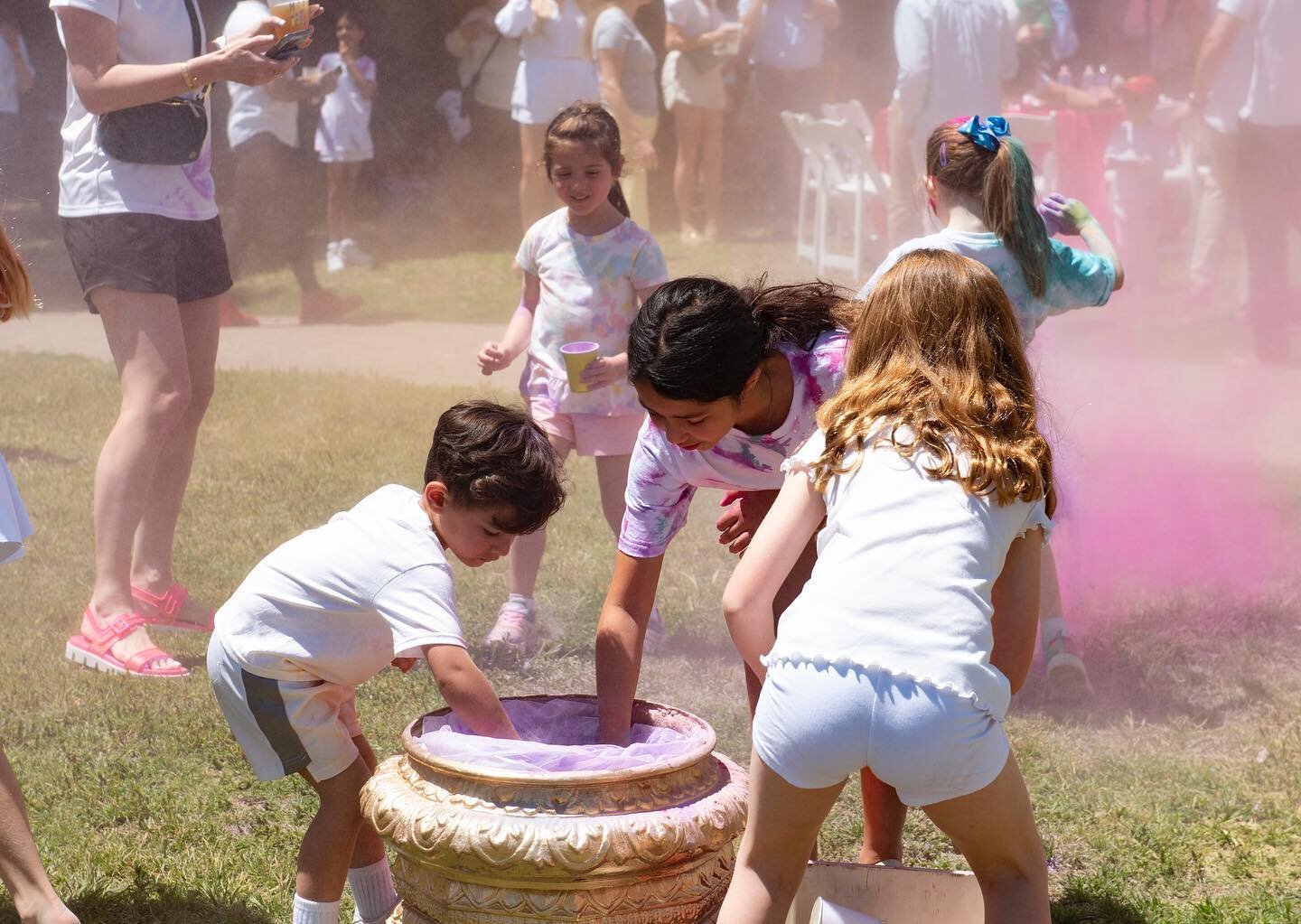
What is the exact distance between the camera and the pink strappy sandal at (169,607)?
14.0 ft

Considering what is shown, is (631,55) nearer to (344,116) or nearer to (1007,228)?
(344,116)

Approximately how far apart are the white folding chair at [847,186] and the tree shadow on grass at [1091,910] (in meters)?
5.33

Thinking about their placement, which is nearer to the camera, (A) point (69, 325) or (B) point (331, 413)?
(B) point (331, 413)

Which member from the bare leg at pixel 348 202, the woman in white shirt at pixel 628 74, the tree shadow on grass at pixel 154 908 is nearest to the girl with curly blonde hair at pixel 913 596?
the tree shadow on grass at pixel 154 908

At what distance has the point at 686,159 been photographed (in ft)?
30.4

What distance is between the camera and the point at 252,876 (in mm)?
2885

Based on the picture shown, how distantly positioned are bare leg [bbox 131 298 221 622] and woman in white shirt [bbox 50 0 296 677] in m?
0.07

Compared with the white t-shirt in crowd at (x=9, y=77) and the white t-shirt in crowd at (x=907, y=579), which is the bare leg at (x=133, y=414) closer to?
the white t-shirt in crowd at (x=907, y=579)

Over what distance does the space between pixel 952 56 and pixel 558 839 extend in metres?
5.12

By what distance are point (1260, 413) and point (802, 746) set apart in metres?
4.83

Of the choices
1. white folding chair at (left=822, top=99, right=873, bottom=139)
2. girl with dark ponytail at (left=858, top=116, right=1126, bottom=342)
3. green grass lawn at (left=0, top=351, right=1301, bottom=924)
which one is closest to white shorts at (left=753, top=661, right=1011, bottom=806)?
green grass lawn at (left=0, top=351, right=1301, bottom=924)

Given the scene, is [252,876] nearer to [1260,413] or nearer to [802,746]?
[802,746]

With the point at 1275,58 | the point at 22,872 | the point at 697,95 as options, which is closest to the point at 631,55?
the point at 697,95

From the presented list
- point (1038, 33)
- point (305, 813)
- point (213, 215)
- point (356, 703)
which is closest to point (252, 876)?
point (305, 813)
